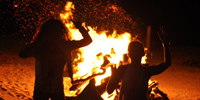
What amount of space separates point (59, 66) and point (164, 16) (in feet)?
67.3

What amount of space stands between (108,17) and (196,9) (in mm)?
9924

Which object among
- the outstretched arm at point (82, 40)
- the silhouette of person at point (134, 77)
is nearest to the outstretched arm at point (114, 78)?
the silhouette of person at point (134, 77)

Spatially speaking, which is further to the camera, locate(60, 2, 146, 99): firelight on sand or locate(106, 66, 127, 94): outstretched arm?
locate(60, 2, 146, 99): firelight on sand

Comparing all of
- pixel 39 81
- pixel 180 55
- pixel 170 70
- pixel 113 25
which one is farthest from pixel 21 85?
pixel 113 25

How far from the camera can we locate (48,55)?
261 centimetres

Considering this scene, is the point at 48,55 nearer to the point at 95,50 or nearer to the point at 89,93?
the point at 89,93

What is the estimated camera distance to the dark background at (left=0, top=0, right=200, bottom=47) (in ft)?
66.6

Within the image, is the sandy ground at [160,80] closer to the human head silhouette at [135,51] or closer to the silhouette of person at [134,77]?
the silhouette of person at [134,77]

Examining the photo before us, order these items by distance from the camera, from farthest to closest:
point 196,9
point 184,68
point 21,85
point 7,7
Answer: point 196,9, point 7,7, point 184,68, point 21,85

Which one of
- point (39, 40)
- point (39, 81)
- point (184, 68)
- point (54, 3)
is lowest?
point (184, 68)

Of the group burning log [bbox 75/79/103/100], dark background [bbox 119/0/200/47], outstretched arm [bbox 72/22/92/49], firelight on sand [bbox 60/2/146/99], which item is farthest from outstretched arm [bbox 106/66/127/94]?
dark background [bbox 119/0/200/47]

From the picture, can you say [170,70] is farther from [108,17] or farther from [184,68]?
[108,17]

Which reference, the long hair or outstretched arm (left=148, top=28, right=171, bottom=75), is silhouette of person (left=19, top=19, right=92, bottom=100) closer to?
the long hair

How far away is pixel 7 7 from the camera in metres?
20.0
